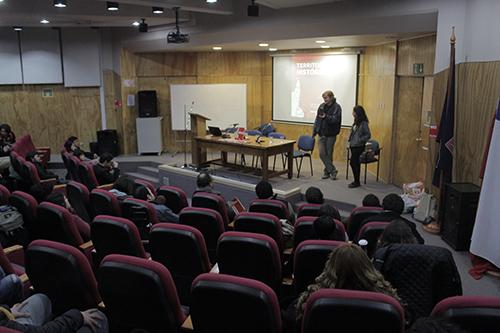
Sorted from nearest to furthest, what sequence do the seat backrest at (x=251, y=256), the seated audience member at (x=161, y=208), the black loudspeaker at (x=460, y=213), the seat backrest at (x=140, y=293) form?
Result: the seat backrest at (x=140, y=293) < the seat backrest at (x=251, y=256) < the seated audience member at (x=161, y=208) < the black loudspeaker at (x=460, y=213)

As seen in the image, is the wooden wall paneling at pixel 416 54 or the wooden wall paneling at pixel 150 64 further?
the wooden wall paneling at pixel 150 64

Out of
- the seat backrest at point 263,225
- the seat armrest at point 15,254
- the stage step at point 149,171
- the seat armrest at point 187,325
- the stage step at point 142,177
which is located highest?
the seat backrest at point 263,225

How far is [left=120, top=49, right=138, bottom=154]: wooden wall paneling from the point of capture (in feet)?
36.2

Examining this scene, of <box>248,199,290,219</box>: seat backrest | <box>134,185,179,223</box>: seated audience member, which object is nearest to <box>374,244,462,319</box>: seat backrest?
<box>248,199,290,219</box>: seat backrest

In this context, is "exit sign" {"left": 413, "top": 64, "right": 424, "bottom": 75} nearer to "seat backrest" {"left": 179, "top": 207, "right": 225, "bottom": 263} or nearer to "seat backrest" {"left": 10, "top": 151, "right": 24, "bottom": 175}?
"seat backrest" {"left": 179, "top": 207, "right": 225, "bottom": 263}

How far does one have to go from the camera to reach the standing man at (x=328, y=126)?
26.3ft

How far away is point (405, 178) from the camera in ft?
25.2

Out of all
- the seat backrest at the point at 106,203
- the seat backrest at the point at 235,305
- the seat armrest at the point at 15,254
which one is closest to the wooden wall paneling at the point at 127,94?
the seat backrest at the point at 106,203

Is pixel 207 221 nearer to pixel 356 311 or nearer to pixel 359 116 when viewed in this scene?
pixel 356 311

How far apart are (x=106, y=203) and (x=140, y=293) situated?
2.42 m

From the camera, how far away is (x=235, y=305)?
2.19 m

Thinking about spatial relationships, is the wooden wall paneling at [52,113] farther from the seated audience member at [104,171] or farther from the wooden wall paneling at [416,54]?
the wooden wall paneling at [416,54]

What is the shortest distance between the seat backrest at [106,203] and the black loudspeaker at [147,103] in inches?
256

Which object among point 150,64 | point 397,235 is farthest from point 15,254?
point 150,64
